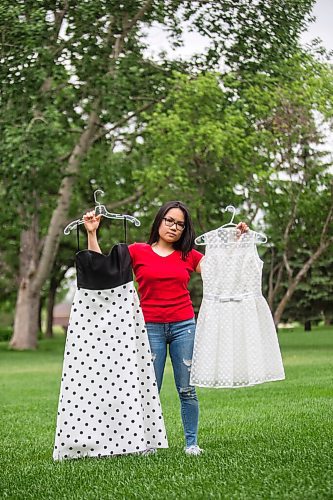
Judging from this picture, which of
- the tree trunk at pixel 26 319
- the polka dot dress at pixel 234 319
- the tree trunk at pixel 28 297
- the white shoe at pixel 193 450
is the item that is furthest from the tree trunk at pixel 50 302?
the white shoe at pixel 193 450

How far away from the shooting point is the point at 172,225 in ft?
24.5

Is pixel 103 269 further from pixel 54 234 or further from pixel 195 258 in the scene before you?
pixel 54 234

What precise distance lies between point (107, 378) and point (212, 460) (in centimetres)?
102

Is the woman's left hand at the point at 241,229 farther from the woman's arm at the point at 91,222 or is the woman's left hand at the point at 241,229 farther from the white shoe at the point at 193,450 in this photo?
the white shoe at the point at 193,450

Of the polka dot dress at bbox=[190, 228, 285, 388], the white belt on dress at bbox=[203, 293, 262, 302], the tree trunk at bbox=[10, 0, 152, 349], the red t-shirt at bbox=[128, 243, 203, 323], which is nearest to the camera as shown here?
the red t-shirt at bbox=[128, 243, 203, 323]

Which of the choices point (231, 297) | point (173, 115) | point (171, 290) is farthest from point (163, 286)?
point (173, 115)

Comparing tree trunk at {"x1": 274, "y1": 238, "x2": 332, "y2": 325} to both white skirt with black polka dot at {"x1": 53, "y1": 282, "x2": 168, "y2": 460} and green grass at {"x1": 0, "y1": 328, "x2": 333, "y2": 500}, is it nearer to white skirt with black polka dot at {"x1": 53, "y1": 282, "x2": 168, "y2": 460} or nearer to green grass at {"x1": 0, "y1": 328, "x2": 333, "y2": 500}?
green grass at {"x1": 0, "y1": 328, "x2": 333, "y2": 500}

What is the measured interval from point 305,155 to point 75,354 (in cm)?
2182

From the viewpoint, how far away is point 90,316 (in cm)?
764

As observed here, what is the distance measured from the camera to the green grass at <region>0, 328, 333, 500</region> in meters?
6.11

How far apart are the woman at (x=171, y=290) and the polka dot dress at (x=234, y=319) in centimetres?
17

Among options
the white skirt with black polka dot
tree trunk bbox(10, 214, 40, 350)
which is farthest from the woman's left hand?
tree trunk bbox(10, 214, 40, 350)

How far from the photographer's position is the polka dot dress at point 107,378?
24.6ft

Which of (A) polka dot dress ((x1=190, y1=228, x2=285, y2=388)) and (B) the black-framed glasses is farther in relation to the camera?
(A) polka dot dress ((x1=190, y1=228, x2=285, y2=388))
